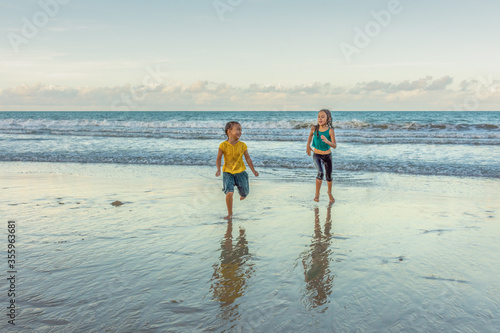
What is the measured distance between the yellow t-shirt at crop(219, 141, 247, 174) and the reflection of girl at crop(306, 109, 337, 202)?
74.0 inches

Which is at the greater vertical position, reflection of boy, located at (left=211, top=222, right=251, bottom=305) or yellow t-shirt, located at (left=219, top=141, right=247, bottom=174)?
yellow t-shirt, located at (left=219, top=141, right=247, bottom=174)

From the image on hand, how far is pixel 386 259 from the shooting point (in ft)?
13.9

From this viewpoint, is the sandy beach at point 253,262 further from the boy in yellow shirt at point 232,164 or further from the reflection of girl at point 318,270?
the boy in yellow shirt at point 232,164

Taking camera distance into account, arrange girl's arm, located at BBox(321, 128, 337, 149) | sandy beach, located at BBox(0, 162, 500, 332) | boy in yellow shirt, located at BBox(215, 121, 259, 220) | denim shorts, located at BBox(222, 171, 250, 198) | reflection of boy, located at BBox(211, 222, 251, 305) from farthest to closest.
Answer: girl's arm, located at BBox(321, 128, 337, 149)
denim shorts, located at BBox(222, 171, 250, 198)
boy in yellow shirt, located at BBox(215, 121, 259, 220)
reflection of boy, located at BBox(211, 222, 251, 305)
sandy beach, located at BBox(0, 162, 500, 332)

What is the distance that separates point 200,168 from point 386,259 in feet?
29.8

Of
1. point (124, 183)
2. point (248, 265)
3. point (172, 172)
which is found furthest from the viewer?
point (172, 172)

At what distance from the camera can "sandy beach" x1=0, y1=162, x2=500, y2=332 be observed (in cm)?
290

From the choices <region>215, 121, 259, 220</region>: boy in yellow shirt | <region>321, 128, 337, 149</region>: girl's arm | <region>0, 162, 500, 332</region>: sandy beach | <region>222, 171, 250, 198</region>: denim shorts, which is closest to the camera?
<region>0, 162, 500, 332</region>: sandy beach

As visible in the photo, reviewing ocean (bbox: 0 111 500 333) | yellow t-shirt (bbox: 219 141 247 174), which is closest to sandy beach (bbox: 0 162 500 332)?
ocean (bbox: 0 111 500 333)

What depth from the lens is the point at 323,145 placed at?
8008 millimetres

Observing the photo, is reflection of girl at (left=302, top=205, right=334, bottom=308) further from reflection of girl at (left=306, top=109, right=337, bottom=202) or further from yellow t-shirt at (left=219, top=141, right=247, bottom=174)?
reflection of girl at (left=306, top=109, right=337, bottom=202)

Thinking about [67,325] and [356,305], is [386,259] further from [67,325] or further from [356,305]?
[67,325]

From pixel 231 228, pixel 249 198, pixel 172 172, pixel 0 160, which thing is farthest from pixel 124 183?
pixel 0 160

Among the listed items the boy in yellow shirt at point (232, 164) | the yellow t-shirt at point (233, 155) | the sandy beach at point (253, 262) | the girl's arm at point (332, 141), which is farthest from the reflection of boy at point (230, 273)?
the girl's arm at point (332, 141)
